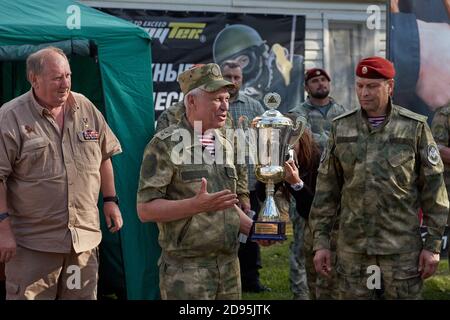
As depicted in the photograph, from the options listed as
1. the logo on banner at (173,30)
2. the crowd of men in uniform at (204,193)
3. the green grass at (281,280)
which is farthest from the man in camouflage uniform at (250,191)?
the logo on banner at (173,30)

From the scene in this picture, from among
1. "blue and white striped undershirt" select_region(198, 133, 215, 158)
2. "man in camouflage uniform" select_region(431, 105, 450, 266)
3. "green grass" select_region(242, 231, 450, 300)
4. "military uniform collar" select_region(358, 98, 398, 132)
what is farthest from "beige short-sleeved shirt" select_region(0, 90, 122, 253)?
"green grass" select_region(242, 231, 450, 300)

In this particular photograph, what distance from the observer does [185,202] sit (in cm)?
448

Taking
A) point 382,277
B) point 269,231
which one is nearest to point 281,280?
point 382,277

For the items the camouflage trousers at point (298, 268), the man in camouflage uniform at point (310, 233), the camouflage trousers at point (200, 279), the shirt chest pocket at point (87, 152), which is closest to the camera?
the camouflage trousers at point (200, 279)

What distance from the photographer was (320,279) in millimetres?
5684

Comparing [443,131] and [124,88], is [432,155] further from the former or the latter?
[124,88]

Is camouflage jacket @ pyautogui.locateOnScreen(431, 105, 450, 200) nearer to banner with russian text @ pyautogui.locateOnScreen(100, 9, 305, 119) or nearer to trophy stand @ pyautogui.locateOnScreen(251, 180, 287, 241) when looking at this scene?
trophy stand @ pyautogui.locateOnScreen(251, 180, 287, 241)

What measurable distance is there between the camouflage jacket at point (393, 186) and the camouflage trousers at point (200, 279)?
2.31 feet

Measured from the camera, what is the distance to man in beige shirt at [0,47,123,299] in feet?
16.4

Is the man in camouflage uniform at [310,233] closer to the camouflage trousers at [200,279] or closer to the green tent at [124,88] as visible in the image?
the camouflage trousers at [200,279]

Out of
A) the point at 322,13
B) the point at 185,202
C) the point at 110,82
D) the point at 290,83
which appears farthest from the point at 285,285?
the point at 322,13

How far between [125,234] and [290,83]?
6.49 m

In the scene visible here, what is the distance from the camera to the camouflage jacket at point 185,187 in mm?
4656
